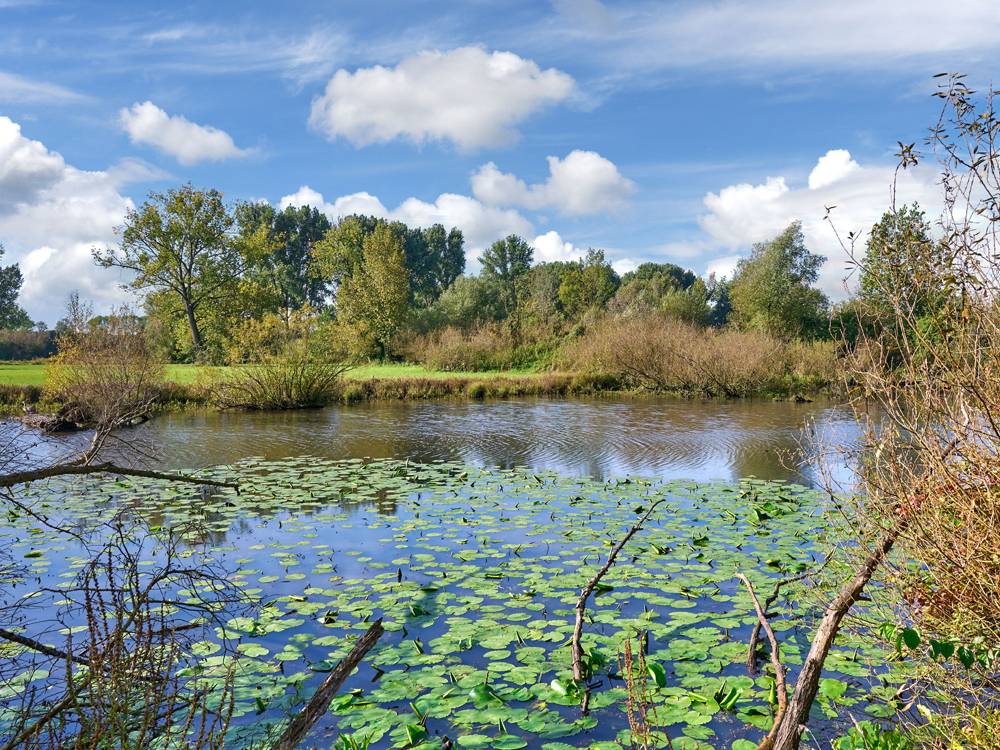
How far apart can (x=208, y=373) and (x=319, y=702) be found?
2077 cm

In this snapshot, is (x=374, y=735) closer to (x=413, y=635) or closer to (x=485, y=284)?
(x=413, y=635)

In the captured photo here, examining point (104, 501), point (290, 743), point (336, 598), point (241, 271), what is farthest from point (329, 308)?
point (290, 743)

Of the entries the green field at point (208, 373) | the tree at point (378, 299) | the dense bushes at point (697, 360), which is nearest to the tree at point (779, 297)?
the dense bushes at point (697, 360)

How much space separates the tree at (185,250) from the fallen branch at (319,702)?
3819 centimetres

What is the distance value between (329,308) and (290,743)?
165 ft

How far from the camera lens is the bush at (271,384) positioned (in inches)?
826

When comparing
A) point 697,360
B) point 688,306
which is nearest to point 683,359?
point 697,360

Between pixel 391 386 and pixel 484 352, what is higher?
pixel 484 352

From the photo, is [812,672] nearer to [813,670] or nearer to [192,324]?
[813,670]

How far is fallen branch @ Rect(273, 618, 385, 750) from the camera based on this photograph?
7.34ft

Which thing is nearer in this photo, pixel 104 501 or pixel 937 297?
pixel 937 297

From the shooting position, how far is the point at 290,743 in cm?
223

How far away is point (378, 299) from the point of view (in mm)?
38156

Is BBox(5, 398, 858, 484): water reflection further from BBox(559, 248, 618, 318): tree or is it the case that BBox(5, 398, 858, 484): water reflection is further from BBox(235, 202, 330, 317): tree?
BBox(235, 202, 330, 317): tree
